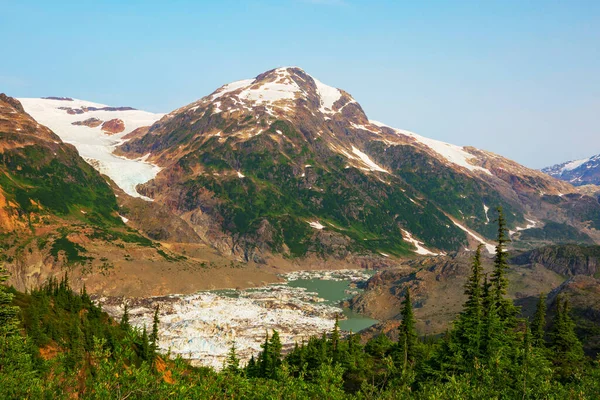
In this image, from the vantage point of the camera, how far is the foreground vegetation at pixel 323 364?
32.2m

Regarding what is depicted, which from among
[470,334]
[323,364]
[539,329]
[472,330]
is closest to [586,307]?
[539,329]

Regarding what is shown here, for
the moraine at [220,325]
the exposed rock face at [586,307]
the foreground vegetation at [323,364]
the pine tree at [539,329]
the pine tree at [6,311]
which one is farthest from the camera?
the moraine at [220,325]

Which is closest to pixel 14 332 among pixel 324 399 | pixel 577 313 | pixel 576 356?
pixel 324 399

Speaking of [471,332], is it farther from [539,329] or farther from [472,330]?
[539,329]

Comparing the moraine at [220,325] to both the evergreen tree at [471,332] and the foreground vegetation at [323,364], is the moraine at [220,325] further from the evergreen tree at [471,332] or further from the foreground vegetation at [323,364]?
the evergreen tree at [471,332]

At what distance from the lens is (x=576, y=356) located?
73.2 meters

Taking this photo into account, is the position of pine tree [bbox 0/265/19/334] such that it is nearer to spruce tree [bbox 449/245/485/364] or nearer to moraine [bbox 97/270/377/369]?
spruce tree [bbox 449/245/485/364]

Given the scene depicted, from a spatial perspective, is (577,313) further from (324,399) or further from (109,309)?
(109,309)

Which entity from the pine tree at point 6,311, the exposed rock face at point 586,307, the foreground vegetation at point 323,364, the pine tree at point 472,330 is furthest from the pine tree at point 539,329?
the pine tree at point 6,311

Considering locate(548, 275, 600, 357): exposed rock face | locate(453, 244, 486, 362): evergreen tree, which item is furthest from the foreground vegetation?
locate(548, 275, 600, 357): exposed rock face

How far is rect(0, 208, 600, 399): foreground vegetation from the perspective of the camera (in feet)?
106

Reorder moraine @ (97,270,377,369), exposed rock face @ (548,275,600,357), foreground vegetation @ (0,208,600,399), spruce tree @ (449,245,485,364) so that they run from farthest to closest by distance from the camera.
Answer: moraine @ (97,270,377,369) → exposed rock face @ (548,275,600,357) → spruce tree @ (449,245,485,364) → foreground vegetation @ (0,208,600,399)

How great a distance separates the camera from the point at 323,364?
4406 centimetres

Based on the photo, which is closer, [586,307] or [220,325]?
[586,307]
